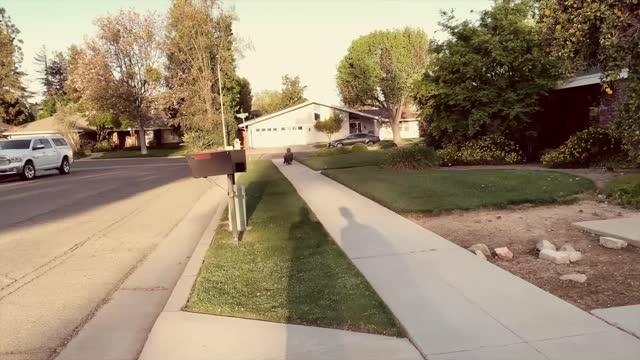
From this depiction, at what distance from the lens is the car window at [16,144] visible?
23.5 m

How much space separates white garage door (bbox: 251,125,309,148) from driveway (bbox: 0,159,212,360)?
43.0 meters

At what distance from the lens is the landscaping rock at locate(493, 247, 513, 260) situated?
670cm

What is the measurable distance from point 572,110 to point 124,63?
1879 inches

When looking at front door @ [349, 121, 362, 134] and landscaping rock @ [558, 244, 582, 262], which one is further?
front door @ [349, 121, 362, 134]

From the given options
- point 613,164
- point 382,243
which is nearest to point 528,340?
point 382,243

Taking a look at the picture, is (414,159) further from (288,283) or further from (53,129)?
(53,129)

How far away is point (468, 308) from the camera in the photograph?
4.90 meters

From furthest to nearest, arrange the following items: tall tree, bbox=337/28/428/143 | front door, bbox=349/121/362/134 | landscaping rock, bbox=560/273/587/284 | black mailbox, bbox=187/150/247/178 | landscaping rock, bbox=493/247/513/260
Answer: front door, bbox=349/121/362/134 < tall tree, bbox=337/28/428/143 < black mailbox, bbox=187/150/247/178 < landscaping rock, bbox=493/247/513/260 < landscaping rock, bbox=560/273/587/284

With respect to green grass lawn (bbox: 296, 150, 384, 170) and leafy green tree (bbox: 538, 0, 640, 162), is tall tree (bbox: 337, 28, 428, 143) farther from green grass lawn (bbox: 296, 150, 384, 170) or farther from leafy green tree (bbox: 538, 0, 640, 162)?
leafy green tree (bbox: 538, 0, 640, 162)

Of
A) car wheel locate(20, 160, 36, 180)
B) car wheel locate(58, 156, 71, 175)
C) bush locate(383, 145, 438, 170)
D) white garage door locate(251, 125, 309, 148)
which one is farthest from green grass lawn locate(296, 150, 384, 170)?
white garage door locate(251, 125, 309, 148)

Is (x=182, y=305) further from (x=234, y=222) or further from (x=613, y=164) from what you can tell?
(x=613, y=164)

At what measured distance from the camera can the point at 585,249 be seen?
695 centimetres

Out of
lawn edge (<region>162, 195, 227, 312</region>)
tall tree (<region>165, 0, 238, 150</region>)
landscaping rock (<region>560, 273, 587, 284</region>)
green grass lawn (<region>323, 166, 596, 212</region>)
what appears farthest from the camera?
tall tree (<region>165, 0, 238, 150</region>)

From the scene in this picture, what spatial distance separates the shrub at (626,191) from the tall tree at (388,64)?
46451 millimetres
